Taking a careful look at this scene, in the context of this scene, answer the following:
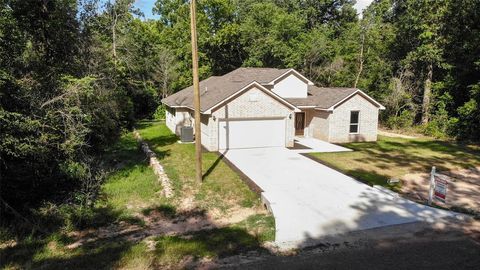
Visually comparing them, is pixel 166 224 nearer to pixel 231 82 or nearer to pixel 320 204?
pixel 320 204

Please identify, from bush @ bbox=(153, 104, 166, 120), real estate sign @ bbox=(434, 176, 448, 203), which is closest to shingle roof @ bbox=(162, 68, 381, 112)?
real estate sign @ bbox=(434, 176, 448, 203)

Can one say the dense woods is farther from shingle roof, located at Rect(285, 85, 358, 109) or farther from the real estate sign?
the real estate sign

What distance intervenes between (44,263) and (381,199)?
9.52m

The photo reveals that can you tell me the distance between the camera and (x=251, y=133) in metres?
19.1

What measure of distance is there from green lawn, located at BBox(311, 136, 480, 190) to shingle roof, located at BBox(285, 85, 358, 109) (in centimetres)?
298

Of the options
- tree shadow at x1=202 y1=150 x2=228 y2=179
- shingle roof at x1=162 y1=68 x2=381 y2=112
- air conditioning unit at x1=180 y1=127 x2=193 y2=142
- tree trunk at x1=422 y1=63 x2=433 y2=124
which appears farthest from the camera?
tree trunk at x1=422 y1=63 x2=433 y2=124

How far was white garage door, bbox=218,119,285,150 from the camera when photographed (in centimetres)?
1872

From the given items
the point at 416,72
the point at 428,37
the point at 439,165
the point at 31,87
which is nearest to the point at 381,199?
the point at 439,165

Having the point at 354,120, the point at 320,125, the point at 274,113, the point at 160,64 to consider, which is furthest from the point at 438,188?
the point at 160,64

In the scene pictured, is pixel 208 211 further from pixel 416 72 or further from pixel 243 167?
pixel 416 72

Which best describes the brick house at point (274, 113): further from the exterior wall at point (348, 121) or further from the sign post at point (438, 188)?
the sign post at point (438, 188)

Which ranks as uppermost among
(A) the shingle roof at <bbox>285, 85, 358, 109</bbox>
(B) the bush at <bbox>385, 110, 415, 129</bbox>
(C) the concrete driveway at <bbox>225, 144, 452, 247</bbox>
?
(A) the shingle roof at <bbox>285, 85, 358, 109</bbox>

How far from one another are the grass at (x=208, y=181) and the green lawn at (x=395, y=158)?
4.93 m

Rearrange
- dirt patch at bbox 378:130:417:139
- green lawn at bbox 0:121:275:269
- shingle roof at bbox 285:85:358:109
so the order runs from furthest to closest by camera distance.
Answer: dirt patch at bbox 378:130:417:139, shingle roof at bbox 285:85:358:109, green lawn at bbox 0:121:275:269
